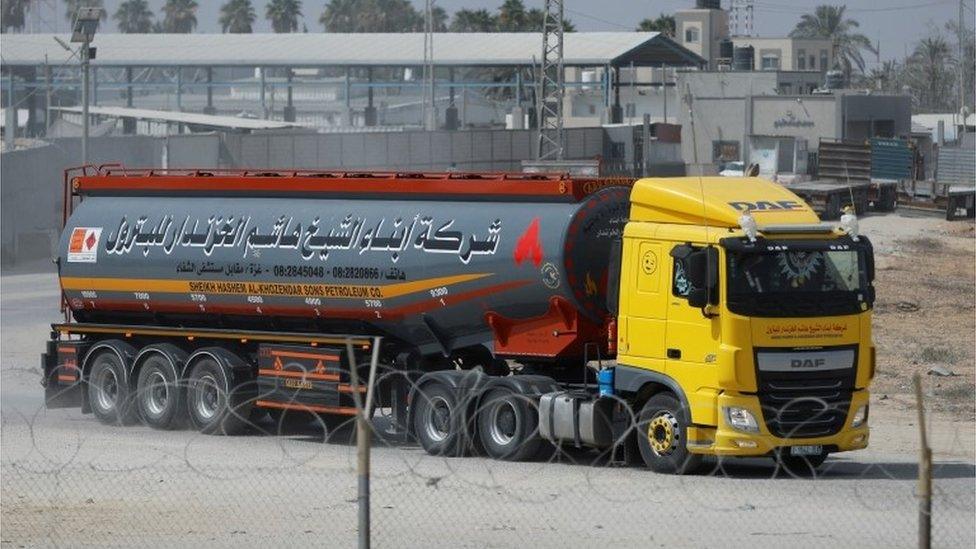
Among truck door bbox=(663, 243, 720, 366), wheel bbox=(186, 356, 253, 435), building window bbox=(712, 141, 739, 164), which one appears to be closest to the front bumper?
truck door bbox=(663, 243, 720, 366)

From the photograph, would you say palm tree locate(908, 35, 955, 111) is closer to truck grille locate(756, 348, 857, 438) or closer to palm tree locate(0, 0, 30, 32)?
palm tree locate(0, 0, 30, 32)

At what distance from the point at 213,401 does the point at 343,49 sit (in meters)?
74.0

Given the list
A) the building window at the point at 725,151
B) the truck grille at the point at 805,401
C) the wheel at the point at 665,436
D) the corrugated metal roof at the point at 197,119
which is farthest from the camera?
the building window at the point at 725,151

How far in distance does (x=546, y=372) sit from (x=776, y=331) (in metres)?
3.91

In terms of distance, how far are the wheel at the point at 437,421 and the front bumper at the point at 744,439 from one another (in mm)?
3432

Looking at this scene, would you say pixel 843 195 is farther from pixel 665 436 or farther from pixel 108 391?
pixel 665 436

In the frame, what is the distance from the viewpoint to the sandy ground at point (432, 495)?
14125 mm

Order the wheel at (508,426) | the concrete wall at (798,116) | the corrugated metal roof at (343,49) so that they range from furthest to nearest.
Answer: the corrugated metal roof at (343,49)
the concrete wall at (798,116)
the wheel at (508,426)

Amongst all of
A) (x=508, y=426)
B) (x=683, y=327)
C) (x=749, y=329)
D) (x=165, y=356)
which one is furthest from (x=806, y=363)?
(x=165, y=356)

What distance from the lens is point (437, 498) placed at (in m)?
→ 16.2

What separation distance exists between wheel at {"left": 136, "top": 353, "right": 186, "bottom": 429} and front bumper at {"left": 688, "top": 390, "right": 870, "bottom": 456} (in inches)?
339

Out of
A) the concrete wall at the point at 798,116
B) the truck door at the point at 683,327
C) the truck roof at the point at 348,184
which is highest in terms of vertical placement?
the concrete wall at the point at 798,116

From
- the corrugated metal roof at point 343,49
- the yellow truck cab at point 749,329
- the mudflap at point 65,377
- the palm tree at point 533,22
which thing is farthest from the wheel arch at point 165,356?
the palm tree at point 533,22

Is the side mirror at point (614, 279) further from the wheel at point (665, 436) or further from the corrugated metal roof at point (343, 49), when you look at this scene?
the corrugated metal roof at point (343, 49)
